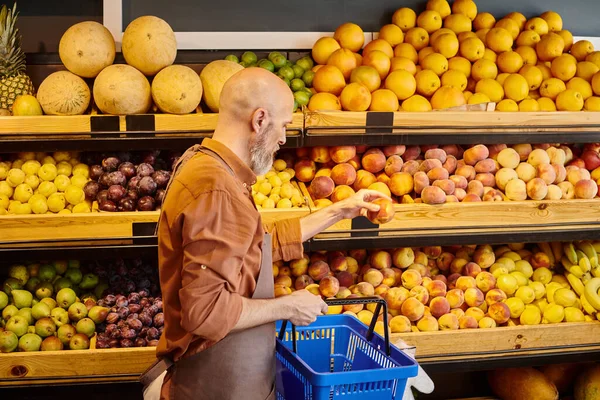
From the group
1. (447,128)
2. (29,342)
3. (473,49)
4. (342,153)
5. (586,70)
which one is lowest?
(29,342)

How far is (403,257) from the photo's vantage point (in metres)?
3.60

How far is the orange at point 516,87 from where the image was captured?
3705 mm

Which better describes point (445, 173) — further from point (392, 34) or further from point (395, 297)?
point (392, 34)

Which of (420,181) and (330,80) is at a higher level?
(330,80)

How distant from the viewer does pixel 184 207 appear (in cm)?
193

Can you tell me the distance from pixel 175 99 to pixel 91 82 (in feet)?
1.78

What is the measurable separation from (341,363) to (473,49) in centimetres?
211

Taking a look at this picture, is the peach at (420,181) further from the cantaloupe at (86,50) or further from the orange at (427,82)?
the cantaloupe at (86,50)

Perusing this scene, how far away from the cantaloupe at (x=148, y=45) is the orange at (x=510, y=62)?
6.18 ft

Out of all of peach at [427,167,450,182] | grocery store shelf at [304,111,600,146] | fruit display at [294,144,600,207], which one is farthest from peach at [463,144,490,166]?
Result: peach at [427,167,450,182]

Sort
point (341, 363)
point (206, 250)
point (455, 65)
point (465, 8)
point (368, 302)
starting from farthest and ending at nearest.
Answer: point (465, 8), point (455, 65), point (341, 363), point (368, 302), point (206, 250)

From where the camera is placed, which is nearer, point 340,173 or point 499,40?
point 340,173

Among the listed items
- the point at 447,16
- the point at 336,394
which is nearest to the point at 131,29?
the point at 447,16

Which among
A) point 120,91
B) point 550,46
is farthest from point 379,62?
point 120,91
